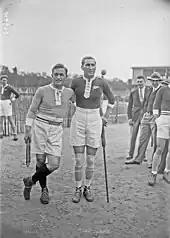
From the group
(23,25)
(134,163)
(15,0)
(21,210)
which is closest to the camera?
(15,0)

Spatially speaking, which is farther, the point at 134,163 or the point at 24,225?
the point at 134,163

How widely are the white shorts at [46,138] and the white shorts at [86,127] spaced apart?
11cm

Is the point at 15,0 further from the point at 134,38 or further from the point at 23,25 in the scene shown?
the point at 134,38

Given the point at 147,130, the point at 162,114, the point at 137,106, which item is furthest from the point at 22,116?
the point at 162,114

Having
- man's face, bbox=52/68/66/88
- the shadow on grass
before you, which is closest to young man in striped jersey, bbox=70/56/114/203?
man's face, bbox=52/68/66/88

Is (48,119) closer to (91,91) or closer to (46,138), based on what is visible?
(46,138)

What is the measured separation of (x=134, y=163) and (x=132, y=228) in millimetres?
1618

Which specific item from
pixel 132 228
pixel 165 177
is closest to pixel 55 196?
pixel 132 228

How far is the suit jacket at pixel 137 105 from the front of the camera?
3154 mm

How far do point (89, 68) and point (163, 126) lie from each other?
0.81m

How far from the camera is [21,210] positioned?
75.4 inches

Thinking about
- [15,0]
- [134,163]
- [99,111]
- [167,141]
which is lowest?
[134,163]

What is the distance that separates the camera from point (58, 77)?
1848 millimetres

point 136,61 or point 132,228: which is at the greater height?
point 136,61
